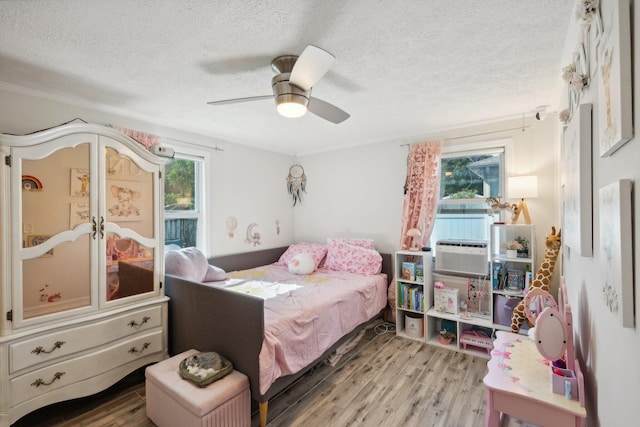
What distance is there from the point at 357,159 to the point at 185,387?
3.13m

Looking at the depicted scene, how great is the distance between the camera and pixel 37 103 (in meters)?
2.24

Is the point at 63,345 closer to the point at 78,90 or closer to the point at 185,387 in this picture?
the point at 185,387

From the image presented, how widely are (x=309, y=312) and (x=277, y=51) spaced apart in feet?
6.04

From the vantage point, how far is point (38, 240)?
1.89 m

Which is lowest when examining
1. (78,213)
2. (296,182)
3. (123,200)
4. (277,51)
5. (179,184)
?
(78,213)

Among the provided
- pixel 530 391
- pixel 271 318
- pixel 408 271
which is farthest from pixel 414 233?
pixel 530 391

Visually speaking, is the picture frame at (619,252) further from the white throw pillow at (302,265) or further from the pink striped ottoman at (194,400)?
the white throw pillow at (302,265)

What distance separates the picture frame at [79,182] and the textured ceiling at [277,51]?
65cm

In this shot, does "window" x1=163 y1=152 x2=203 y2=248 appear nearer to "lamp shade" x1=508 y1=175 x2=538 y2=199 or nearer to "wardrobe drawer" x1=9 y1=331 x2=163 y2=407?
"wardrobe drawer" x1=9 y1=331 x2=163 y2=407

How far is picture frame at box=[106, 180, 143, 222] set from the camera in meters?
2.21

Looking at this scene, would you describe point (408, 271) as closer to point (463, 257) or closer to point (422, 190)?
point (463, 257)

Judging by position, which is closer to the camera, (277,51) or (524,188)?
(277,51)

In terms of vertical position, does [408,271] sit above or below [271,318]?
above

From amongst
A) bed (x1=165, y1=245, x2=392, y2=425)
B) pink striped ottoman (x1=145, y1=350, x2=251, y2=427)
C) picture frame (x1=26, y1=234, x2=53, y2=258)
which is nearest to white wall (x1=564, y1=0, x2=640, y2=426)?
bed (x1=165, y1=245, x2=392, y2=425)
